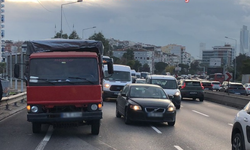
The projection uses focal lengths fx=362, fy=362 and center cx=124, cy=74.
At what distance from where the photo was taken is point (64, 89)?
10.0 m

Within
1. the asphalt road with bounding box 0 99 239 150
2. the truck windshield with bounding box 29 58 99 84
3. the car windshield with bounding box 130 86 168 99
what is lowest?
the asphalt road with bounding box 0 99 239 150

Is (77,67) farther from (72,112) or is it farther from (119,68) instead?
(119,68)

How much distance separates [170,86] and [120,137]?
11.0 meters

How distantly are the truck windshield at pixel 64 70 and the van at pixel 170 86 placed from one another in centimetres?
1023

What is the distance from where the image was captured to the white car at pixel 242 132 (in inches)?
277

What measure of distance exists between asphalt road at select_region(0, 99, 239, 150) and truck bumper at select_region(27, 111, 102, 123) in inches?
21.7

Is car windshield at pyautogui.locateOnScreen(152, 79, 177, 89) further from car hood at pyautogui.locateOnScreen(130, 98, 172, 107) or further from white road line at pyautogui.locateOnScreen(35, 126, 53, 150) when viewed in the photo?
white road line at pyautogui.locateOnScreen(35, 126, 53, 150)

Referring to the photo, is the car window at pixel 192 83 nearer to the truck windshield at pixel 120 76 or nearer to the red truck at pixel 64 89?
the truck windshield at pixel 120 76

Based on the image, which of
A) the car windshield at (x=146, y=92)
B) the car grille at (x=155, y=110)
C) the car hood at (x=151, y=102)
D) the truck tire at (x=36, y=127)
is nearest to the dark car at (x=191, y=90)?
the car windshield at (x=146, y=92)

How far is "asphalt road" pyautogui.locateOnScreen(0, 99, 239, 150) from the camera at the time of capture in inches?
366

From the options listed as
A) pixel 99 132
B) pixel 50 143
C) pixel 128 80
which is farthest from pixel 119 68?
pixel 50 143

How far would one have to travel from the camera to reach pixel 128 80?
81.3 ft

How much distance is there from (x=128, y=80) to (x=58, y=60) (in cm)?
1451

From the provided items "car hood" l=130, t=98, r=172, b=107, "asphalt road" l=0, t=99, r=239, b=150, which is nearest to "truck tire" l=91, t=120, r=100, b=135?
"asphalt road" l=0, t=99, r=239, b=150
